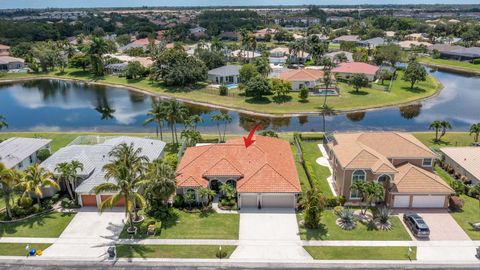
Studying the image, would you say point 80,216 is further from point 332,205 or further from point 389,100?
point 389,100

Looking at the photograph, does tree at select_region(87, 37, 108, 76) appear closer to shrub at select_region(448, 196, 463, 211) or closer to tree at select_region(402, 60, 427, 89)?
tree at select_region(402, 60, 427, 89)

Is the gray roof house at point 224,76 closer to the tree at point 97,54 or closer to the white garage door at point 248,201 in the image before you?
the tree at point 97,54

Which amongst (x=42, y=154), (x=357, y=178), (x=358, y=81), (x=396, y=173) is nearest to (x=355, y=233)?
(x=357, y=178)

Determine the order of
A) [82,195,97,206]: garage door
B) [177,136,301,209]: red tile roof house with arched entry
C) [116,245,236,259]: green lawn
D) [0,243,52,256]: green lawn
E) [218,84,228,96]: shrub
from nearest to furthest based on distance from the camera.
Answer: [116,245,236,259]: green lawn → [0,243,52,256]: green lawn → [177,136,301,209]: red tile roof house with arched entry → [82,195,97,206]: garage door → [218,84,228,96]: shrub

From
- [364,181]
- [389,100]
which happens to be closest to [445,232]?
[364,181]

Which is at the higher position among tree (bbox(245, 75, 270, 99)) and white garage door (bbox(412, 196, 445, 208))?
tree (bbox(245, 75, 270, 99))

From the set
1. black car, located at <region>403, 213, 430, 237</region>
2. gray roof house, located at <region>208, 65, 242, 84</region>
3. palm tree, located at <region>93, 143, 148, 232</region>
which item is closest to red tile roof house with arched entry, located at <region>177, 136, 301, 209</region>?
palm tree, located at <region>93, 143, 148, 232</region>

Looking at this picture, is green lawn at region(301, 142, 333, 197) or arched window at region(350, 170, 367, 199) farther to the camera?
green lawn at region(301, 142, 333, 197)
